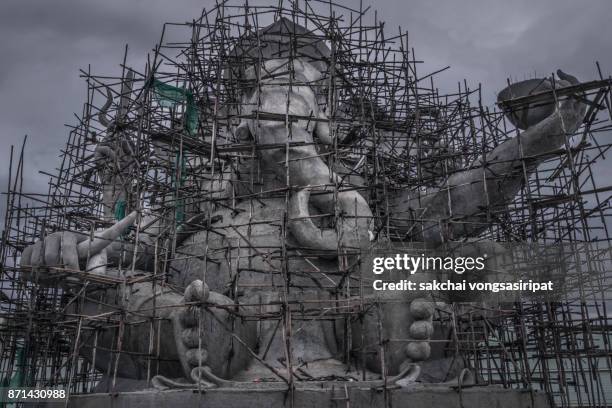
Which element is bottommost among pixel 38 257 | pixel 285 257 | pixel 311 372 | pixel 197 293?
pixel 311 372

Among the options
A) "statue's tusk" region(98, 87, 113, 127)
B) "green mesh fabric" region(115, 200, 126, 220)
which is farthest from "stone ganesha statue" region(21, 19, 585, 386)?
"statue's tusk" region(98, 87, 113, 127)

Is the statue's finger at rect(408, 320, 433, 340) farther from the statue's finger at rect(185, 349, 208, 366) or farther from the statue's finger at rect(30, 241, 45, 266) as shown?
the statue's finger at rect(30, 241, 45, 266)

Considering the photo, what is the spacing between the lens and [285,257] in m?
11.2

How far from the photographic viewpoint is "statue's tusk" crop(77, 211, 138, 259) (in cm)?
1272

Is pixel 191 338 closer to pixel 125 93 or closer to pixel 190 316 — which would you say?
pixel 190 316

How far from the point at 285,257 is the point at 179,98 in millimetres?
7752

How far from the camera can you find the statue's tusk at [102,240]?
12719 mm

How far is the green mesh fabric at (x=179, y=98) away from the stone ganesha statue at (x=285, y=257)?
6.70 feet

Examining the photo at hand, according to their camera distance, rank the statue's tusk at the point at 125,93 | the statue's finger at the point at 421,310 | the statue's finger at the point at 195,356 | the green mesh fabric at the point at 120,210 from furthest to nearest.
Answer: the statue's tusk at the point at 125,93
the green mesh fabric at the point at 120,210
the statue's finger at the point at 421,310
the statue's finger at the point at 195,356

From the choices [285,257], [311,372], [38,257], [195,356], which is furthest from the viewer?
[38,257]

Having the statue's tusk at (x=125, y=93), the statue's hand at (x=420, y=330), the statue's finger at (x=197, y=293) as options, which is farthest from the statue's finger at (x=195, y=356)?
the statue's tusk at (x=125, y=93)

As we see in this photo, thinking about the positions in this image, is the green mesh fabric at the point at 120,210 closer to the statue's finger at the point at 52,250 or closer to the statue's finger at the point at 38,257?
the statue's finger at the point at 52,250

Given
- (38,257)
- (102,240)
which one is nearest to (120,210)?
(102,240)

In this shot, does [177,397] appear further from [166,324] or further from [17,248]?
[17,248]
